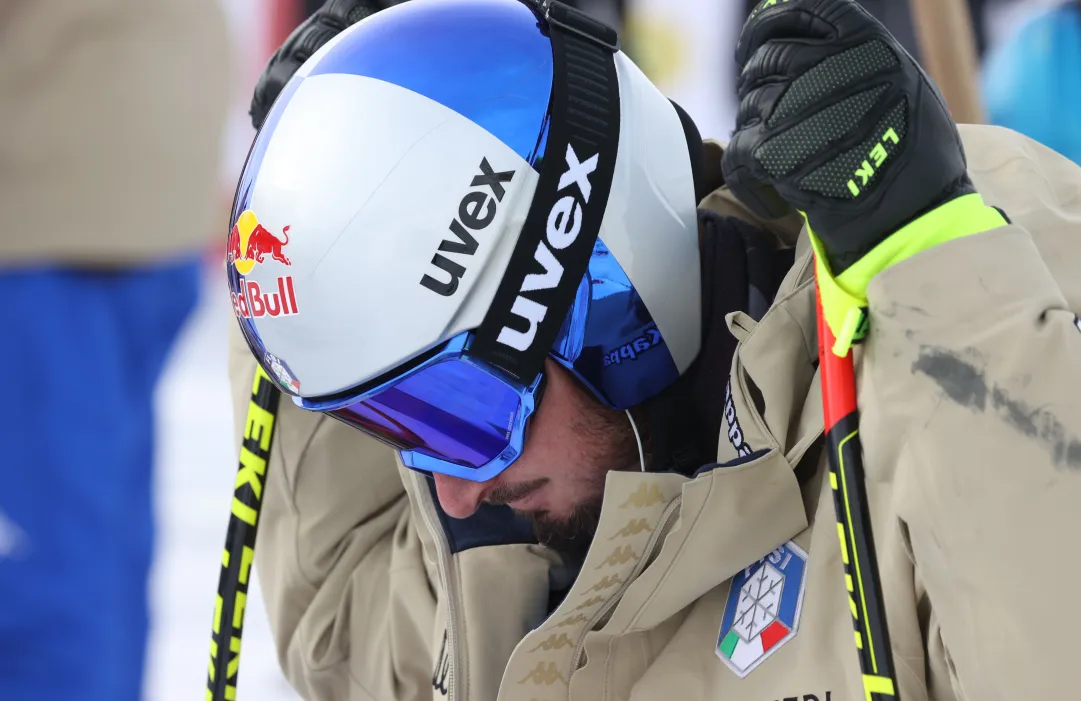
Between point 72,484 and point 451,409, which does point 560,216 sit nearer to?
point 451,409

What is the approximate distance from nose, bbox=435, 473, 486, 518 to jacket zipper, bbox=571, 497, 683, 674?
0.21 m

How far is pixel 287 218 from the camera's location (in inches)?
48.8

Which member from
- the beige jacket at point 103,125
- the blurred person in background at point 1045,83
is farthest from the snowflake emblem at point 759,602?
the blurred person in background at point 1045,83

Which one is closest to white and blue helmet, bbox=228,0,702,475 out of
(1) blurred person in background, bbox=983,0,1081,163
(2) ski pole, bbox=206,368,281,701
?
(2) ski pole, bbox=206,368,281,701

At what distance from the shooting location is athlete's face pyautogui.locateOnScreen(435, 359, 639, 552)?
142 cm

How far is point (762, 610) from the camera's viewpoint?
49.7 inches

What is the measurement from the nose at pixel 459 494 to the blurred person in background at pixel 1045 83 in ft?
7.17

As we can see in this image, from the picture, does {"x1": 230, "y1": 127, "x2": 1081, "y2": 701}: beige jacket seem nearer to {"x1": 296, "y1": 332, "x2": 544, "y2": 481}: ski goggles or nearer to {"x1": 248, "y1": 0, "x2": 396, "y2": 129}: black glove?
{"x1": 296, "y1": 332, "x2": 544, "y2": 481}: ski goggles

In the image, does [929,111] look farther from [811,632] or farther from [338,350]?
[338,350]

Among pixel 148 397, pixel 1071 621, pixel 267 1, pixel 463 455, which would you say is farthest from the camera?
pixel 267 1

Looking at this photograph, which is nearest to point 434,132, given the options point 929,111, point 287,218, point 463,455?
point 287,218

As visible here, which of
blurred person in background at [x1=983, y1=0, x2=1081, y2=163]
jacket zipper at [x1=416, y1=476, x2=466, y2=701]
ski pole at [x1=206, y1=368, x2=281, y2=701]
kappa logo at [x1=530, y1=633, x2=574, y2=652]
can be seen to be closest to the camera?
kappa logo at [x1=530, y1=633, x2=574, y2=652]

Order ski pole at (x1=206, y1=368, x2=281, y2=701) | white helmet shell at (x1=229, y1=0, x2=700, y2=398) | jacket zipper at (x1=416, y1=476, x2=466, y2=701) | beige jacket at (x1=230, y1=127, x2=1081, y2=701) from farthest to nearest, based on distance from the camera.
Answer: ski pole at (x1=206, y1=368, x2=281, y2=701) < jacket zipper at (x1=416, y1=476, x2=466, y2=701) < white helmet shell at (x1=229, y1=0, x2=700, y2=398) < beige jacket at (x1=230, y1=127, x2=1081, y2=701)

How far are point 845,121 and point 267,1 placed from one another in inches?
211
